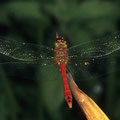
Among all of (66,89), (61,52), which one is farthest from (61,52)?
(66,89)

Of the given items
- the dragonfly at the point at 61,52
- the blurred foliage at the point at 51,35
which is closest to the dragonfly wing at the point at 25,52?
the dragonfly at the point at 61,52

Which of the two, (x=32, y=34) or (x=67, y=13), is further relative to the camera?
(x=32, y=34)

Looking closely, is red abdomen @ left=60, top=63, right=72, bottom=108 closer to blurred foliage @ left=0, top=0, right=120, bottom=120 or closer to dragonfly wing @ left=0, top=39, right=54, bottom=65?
dragonfly wing @ left=0, top=39, right=54, bottom=65

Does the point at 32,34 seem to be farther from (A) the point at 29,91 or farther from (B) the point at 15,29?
(A) the point at 29,91

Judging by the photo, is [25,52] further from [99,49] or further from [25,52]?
[99,49]

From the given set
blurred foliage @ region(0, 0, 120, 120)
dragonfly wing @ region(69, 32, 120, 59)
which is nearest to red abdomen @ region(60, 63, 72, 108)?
dragonfly wing @ region(69, 32, 120, 59)

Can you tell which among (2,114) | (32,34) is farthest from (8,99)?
(32,34)
